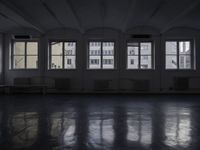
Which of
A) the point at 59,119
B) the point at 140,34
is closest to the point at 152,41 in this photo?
the point at 140,34

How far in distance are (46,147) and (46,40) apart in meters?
10.3

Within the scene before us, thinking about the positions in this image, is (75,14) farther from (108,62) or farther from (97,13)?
(108,62)

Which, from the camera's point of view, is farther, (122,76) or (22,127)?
(122,76)

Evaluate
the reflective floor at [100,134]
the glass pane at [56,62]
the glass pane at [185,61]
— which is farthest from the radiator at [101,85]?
the reflective floor at [100,134]

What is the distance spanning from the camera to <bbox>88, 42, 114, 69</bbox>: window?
41.8 ft

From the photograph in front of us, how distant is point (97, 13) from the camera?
9938 millimetres

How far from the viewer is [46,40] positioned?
41.4 ft

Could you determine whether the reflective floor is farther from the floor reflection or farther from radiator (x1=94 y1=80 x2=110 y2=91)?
radiator (x1=94 y1=80 x2=110 y2=91)

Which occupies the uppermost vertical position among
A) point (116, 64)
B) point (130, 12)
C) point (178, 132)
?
point (130, 12)

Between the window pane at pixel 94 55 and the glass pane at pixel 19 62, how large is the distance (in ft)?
12.1

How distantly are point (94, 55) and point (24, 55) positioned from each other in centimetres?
387

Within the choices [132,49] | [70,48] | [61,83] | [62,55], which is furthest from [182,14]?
[61,83]

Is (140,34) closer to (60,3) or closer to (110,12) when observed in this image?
(110,12)

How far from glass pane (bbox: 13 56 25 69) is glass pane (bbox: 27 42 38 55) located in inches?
20.3
